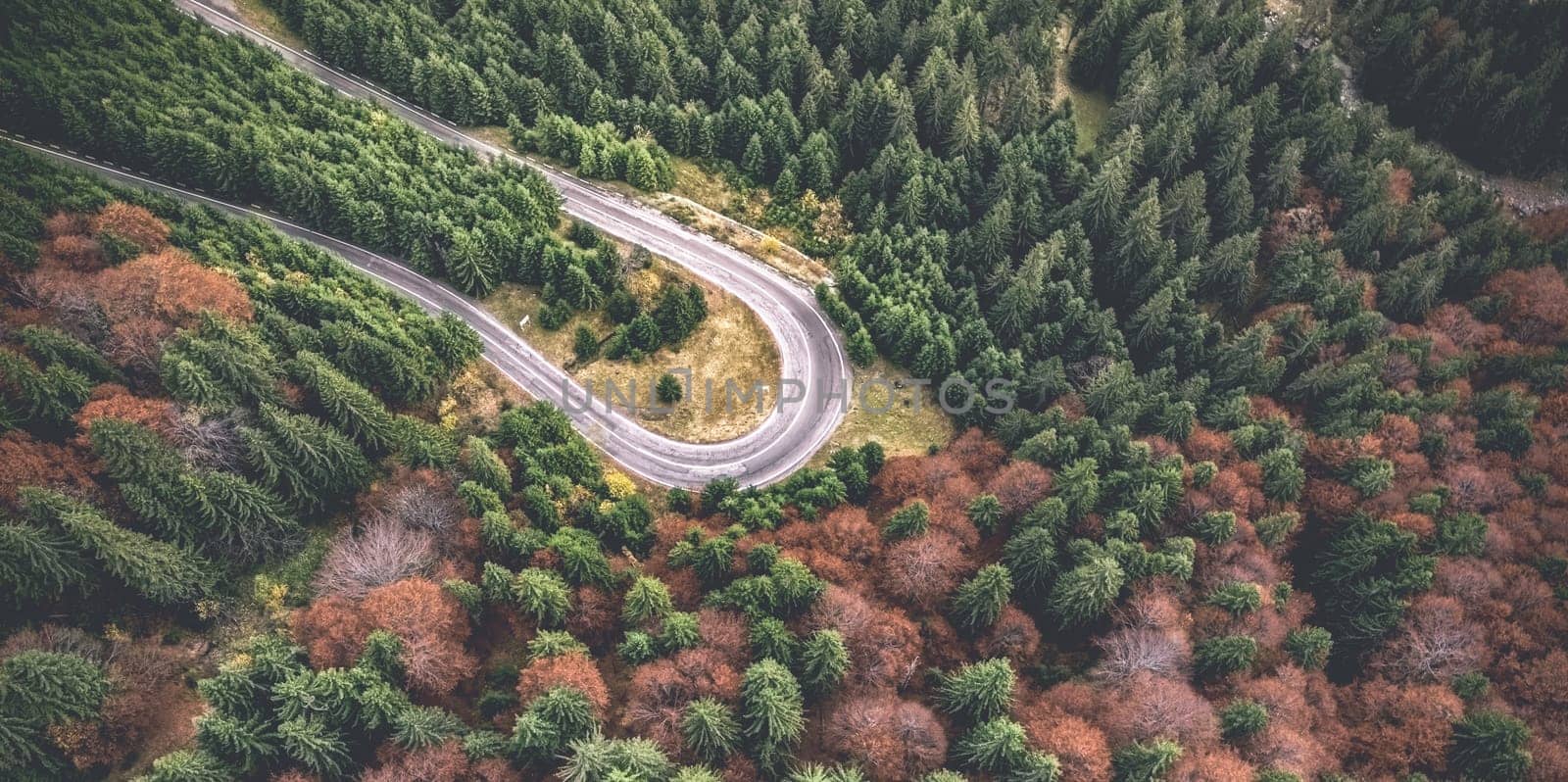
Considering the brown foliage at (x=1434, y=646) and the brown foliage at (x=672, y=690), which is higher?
the brown foliage at (x=1434, y=646)

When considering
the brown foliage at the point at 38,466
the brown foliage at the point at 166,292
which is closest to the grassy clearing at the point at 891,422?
the brown foliage at the point at 166,292

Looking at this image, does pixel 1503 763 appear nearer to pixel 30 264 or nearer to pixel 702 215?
pixel 702 215

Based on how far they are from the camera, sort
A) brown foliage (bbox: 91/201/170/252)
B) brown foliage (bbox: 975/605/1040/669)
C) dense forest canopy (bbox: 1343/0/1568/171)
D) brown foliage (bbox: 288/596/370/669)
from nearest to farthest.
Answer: brown foliage (bbox: 288/596/370/669), brown foliage (bbox: 975/605/1040/669), brown foliage (bbox: 91/201/170/252), dense forest canopy (bbox: 1343/0/1568/171)

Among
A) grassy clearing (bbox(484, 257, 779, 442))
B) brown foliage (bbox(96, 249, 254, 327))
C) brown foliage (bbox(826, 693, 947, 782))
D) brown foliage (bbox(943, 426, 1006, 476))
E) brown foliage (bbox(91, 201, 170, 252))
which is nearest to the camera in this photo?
brown foliage (bbox(826, 693, 947, 782))

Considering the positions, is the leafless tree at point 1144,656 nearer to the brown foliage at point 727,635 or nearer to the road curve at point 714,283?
the brown foliage at point 727,635

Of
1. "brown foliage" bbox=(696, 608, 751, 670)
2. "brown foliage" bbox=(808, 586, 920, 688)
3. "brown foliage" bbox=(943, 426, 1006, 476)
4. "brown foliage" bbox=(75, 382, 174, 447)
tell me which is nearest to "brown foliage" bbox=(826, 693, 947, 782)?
"brown foliage" bbox=(808, 586, 920, 688)

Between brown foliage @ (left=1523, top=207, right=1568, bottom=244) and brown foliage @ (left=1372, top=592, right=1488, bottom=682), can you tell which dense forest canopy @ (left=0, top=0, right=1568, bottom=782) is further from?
brown foliage @ (left=1523, top=207, right=1568, bottom=244)
